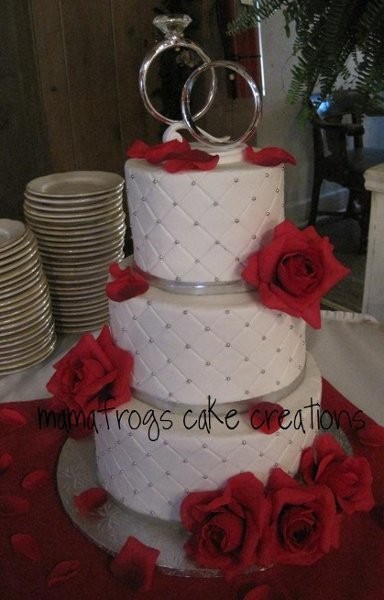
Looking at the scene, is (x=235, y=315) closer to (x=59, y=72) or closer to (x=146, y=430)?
(x=146, y=430)

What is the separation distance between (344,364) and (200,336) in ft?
2.03

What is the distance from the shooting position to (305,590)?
819 mm

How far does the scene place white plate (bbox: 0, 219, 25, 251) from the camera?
1.24 meters

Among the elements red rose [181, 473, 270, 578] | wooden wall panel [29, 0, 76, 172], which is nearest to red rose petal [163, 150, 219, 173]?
red rose [181, 473, 270, 578]

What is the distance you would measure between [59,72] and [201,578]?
247 centimetres

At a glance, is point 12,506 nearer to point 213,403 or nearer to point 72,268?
point 213,403

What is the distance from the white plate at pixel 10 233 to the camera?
1.24 meters

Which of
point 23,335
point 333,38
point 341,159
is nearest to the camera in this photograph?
point 333,38

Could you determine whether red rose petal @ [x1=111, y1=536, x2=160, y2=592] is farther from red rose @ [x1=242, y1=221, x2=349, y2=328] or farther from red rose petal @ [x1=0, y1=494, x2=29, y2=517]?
red rose @ [x1=242, y1=221, x2=349, y2=328]

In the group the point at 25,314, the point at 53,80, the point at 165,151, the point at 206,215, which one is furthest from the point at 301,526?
the point at 53,80

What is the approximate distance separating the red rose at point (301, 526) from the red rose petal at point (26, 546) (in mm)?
347

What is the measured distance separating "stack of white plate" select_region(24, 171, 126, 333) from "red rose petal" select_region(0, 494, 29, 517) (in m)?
0.54

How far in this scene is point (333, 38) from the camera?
0.92m

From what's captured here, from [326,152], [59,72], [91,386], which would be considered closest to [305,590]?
[91,386]
